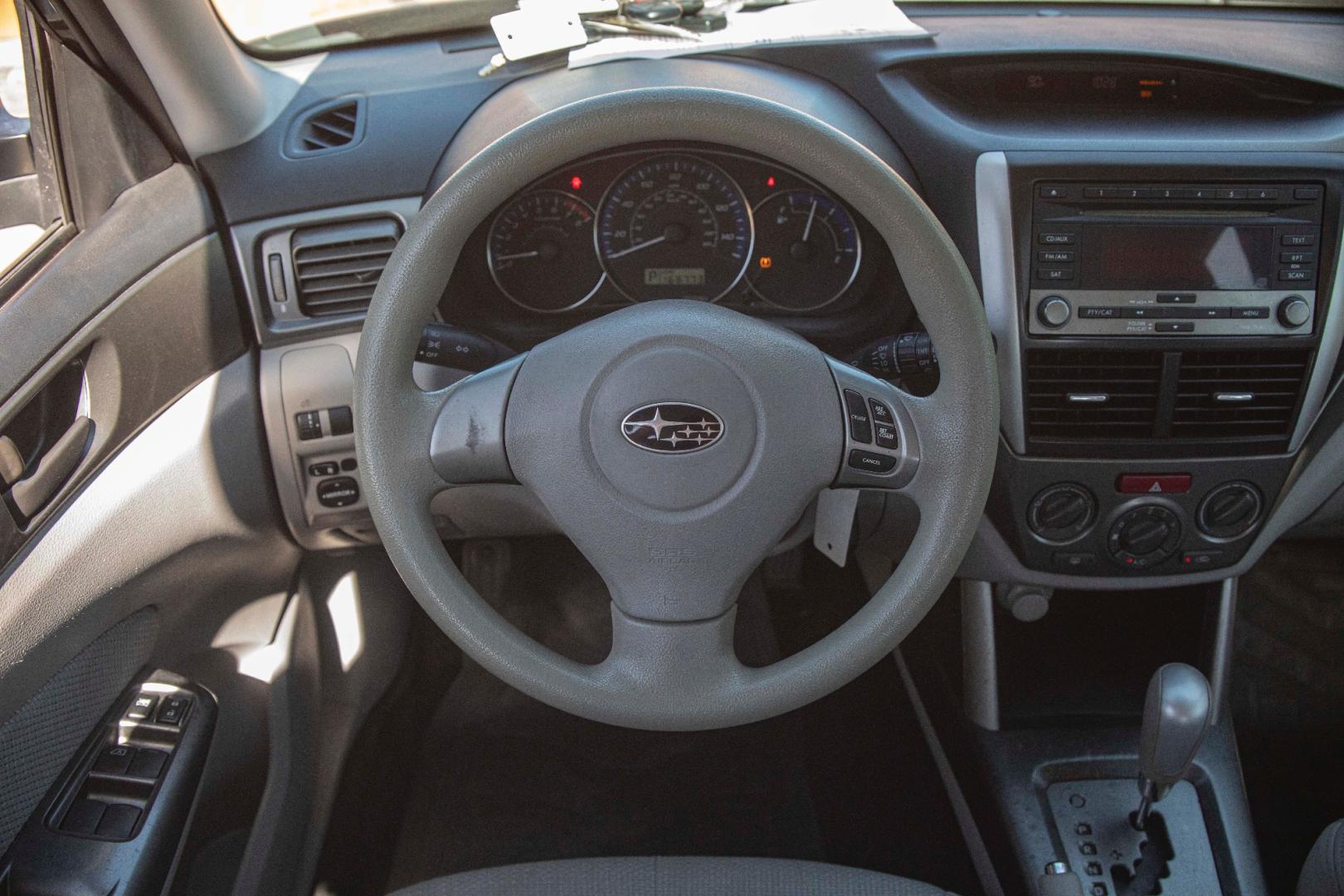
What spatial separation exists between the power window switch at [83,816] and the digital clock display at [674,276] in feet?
3.25

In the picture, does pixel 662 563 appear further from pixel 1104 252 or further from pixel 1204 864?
pixel 1204 864

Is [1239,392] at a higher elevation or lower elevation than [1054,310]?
lower

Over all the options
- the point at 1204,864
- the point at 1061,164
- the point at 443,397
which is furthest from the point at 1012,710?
the point at 443,397

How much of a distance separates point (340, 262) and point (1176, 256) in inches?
45.8

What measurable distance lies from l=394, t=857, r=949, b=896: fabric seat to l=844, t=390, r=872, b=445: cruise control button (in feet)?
1.64

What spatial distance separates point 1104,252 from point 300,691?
1.39 m

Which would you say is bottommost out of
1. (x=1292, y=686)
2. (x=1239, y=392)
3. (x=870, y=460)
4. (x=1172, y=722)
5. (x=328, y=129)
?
(x=1292, y=686)

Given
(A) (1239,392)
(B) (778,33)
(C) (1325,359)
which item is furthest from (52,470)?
(C) (1325,359)

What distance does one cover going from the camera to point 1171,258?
150 cm

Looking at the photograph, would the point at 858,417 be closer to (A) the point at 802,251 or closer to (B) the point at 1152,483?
(A) the point at 802,251

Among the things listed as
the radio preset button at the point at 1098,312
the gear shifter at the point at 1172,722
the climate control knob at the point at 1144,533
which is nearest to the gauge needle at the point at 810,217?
the radio preset button at the point at 1098,312

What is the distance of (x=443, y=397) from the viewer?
3.93ft

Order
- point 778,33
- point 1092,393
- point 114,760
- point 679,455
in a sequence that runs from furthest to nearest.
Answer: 1. point 778,33
2. point 1092,393
3. point 114,760
4. point 679,455

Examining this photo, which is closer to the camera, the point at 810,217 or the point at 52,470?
the point at 52,470
